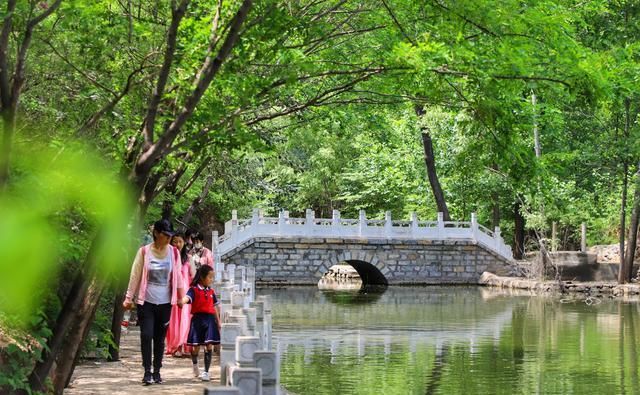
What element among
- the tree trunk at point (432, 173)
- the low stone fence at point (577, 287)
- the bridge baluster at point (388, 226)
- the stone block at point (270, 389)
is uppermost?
the tree trunk at point (432, 173)

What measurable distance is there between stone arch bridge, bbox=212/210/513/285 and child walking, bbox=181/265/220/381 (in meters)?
30.9

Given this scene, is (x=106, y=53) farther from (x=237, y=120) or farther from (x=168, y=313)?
(x=168, y=313)

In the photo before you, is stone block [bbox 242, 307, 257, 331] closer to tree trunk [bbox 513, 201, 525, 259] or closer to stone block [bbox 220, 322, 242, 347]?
stone block [bbox 220, 322, 242, 347]

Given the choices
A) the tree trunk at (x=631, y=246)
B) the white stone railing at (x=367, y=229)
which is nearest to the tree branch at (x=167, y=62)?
the tree trunk at (x=631, y=246)

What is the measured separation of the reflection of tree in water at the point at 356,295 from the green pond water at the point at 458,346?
43cm

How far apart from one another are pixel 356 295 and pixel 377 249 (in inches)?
228

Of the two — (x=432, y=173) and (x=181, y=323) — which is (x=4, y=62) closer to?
(x=181, y=323)

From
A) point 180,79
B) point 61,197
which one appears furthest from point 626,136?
point 61,197

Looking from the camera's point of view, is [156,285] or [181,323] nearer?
[156,285]

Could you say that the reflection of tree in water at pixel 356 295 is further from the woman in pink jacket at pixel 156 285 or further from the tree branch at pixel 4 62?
the tree branch at pixel 4 62

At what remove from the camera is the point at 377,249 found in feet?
143

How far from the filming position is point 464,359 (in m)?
17.8

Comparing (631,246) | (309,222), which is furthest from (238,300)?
(309,222)

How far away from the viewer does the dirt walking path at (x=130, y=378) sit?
9.91 meters
